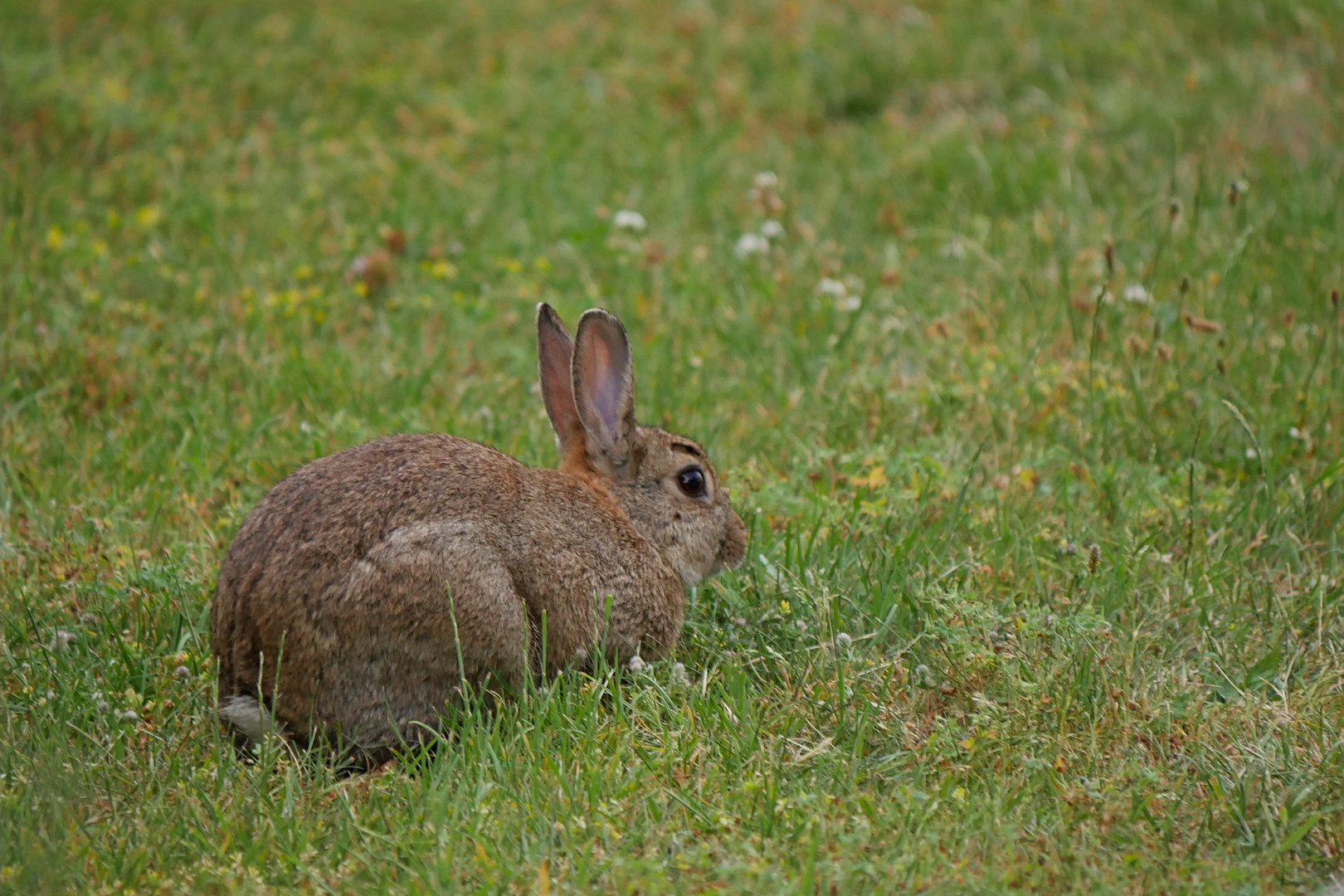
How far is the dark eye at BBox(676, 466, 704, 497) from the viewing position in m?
5.18

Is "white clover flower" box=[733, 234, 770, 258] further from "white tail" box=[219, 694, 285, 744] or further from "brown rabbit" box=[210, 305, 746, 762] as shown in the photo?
"white tail" box=[219, 694, 285, 744]

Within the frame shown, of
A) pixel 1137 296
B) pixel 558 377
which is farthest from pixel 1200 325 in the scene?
pixel 558 377

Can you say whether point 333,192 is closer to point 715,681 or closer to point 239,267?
point 239,267

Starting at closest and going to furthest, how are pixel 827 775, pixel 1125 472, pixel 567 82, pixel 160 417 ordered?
pixel 827 775
pixel 1125 472
pixel 160 417
pixel 567 82

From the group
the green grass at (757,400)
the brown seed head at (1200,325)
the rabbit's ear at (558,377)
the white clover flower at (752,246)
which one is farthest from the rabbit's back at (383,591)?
the white clover flower at (752,246)

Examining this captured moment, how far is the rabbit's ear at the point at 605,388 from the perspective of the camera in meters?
5.00

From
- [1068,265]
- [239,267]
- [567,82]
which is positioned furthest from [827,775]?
[567,82]

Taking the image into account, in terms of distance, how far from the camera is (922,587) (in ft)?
15.7

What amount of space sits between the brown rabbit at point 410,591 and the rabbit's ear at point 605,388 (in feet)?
0.89

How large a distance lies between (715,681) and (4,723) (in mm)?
2039

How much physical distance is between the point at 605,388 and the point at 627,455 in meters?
0.25

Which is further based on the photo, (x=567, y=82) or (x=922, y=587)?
(x=567, y=82)

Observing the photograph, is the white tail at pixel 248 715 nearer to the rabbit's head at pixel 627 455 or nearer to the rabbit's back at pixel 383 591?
the rabbit's back at pixel 383 591

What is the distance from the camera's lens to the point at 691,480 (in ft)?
17.0
